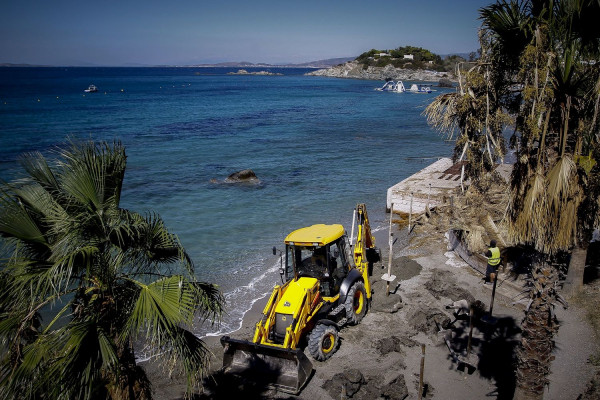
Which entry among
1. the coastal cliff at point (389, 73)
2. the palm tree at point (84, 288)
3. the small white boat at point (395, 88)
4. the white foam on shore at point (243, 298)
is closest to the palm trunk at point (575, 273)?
the white foam on shore at point (243, 298)

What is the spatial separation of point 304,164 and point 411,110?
136ft

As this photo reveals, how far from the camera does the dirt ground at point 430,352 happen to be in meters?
8.46

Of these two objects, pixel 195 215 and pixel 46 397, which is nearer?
pixel 46 397

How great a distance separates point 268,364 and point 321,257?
266 centimetres

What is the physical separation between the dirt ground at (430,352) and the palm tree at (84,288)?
3880 mm

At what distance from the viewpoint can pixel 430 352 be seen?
32.0 feet

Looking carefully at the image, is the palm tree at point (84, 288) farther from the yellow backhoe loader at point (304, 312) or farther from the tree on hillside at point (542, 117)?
the tree on hillside at point (542, 117)

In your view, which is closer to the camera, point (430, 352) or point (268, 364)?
point (268, 364)

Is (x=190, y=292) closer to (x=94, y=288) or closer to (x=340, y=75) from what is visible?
(x=94, y=288)

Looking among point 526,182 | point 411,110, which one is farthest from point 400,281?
point 411,110

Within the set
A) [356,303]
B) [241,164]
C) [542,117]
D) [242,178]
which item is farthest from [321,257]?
[241,164]

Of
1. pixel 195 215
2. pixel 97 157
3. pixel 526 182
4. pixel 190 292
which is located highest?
pixel 97 157

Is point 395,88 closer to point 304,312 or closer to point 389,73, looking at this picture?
point 389,73

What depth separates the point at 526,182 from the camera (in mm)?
6273
